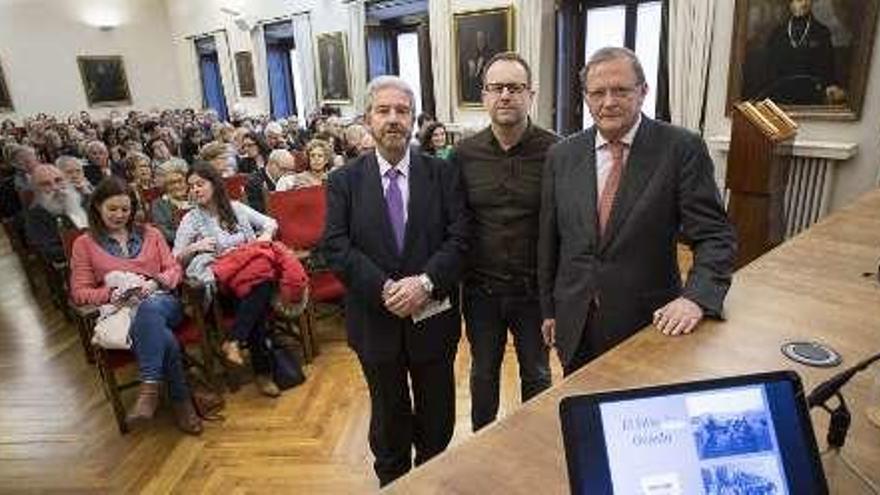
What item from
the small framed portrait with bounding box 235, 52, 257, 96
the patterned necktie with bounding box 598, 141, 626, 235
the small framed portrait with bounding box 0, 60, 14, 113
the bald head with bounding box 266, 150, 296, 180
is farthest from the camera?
the small framed portrait with bounding box 0, 60, 14, 113

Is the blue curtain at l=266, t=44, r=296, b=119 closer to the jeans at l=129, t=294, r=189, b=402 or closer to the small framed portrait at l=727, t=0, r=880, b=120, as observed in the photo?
the small framed portrait at l=727, t=0, r=880, b=120

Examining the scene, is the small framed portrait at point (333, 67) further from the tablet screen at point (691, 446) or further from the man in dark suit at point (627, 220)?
the tablet screen at point (691, 446)

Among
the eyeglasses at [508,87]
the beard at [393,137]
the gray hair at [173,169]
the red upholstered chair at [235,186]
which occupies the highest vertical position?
the eyeglasses at [508,87]

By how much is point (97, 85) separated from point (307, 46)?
8.32m

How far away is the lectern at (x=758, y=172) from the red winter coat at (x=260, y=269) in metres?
3.09

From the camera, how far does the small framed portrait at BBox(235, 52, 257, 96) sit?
12.8m

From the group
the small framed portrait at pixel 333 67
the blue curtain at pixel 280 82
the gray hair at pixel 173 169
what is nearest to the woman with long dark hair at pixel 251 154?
the gray hair at pixel 173 169

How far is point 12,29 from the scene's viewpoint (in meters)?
14.2

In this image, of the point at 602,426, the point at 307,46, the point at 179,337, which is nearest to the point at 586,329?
the point at 602,426

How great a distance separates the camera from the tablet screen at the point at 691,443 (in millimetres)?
A: 934

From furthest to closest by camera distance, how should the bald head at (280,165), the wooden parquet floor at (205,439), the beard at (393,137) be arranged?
the bald head at (280,165), the wooden parquet floor at (205,439), the beard at (393,137)

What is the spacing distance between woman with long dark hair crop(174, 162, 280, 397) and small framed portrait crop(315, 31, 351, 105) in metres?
6.90

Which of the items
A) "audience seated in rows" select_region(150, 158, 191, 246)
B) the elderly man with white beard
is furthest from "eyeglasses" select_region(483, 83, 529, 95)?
the elderly man with white beard

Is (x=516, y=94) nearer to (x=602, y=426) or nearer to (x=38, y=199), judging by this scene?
(x=602, y=426)
